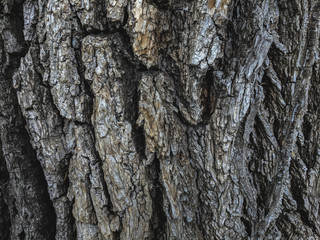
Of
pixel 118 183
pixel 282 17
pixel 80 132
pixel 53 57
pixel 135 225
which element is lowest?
pixel 135 225

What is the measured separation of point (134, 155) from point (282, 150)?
2.49 ft

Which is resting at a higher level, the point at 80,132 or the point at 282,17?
the point at 282,17

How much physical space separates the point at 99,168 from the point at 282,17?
3.92 ft

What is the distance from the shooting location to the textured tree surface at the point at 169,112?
1.20m

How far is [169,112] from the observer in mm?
1249

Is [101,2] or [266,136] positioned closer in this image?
[101,2]

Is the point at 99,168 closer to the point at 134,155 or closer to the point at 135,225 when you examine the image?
the point at 134,155

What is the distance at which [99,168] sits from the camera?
1271 millimetres

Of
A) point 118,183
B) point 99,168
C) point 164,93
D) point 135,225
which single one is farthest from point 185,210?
point 164,93

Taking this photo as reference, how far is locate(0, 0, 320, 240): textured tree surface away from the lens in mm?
1199

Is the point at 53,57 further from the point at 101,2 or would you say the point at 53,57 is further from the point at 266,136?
the point at 266,136

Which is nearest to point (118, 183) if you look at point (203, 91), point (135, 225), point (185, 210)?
point (135, 225)

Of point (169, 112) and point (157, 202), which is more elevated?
point (169, 112)

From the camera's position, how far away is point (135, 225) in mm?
1294
